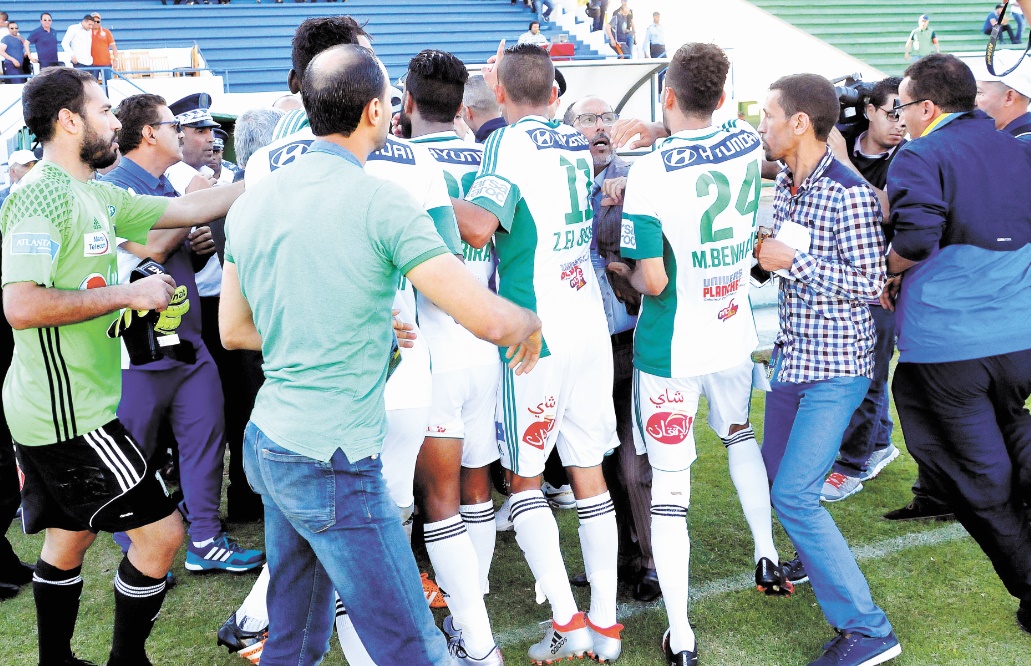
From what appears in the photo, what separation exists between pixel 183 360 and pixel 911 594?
3497 mm

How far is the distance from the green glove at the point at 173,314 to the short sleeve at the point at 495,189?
1.55m

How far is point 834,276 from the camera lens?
337 centimetres

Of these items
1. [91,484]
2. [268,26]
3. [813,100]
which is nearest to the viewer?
[91,484]

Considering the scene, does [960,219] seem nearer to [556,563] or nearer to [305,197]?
[556,563]

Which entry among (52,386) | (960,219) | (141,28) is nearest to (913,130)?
(960,219)

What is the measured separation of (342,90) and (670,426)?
76.6 inches

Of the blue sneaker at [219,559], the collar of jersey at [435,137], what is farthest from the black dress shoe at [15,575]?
the collar of jersey at [435,137]

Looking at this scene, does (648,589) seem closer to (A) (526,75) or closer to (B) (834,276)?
(B) (834,276)

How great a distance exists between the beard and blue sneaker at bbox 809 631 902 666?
315cm

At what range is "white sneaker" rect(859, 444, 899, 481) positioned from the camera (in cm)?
537

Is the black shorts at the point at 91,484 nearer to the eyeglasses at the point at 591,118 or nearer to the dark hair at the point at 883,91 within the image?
the eyeglasses at the point at 591,118

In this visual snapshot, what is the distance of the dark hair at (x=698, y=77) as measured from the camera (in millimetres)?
3398

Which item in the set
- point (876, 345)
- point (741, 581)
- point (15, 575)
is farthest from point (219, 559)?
point (876, 345)

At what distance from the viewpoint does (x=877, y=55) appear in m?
24.1
